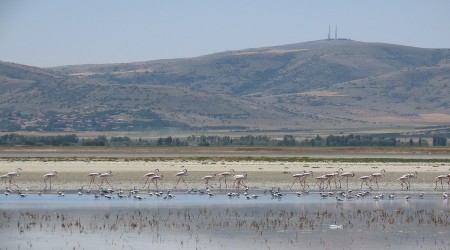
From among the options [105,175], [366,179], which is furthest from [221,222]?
[366,179]

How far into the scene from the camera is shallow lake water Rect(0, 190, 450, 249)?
2445cm

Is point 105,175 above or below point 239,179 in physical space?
above

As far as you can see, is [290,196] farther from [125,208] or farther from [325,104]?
[325,104]

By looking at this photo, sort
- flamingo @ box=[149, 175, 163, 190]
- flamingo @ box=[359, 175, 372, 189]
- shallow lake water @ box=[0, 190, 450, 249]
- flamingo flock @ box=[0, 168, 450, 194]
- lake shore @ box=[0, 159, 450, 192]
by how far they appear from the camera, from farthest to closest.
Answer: lake shore @ box=[0, 159, 450, 192] < flamingo @ box=[359, 175, 372, 189] < flamingo flock @ box=[0, 168, 450, 194] < flamingo @ box=[149, 175, 163, 190] < shallow lake water @ box=[0, 190, 450, 249]

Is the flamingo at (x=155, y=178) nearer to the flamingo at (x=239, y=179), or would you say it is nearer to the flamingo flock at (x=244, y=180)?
the flamingo flock at (x=244, y=180)

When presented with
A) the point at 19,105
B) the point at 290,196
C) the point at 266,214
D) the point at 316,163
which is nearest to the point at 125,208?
the point at 266,214

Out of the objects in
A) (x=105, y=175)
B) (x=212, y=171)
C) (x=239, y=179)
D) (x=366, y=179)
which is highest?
(x=105, y=175)

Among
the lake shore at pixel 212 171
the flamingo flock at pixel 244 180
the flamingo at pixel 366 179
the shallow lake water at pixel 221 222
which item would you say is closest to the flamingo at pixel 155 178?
the flamingo flock at pixel 244 180

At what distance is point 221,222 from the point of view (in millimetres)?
28703

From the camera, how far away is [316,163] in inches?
2267

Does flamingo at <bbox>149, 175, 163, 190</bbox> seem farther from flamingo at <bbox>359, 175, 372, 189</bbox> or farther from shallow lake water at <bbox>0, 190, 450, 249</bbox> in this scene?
flamingo at <bbox>359, 175, 372, 189</bbox>

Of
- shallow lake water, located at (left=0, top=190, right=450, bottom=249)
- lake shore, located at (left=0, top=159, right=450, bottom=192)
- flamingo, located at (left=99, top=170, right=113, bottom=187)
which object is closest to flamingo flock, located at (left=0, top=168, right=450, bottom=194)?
flamingo, located at (left=99, top=170, right=113, bottom=187)

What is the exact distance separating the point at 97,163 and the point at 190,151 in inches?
831

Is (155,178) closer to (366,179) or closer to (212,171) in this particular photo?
(212,171)
